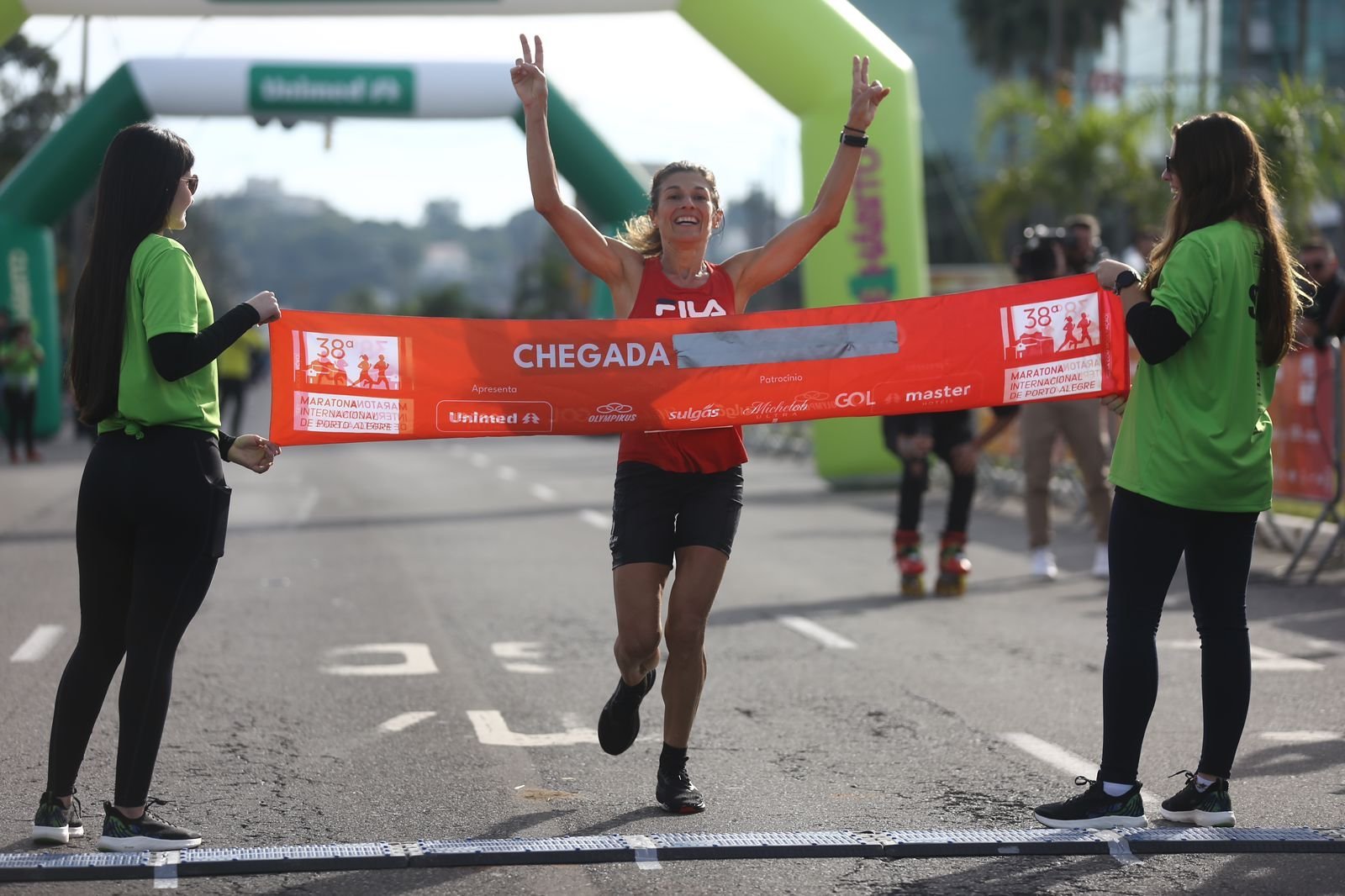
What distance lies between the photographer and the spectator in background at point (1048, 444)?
11.1 meters

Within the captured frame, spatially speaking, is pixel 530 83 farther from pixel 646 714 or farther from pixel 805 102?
pixel 805 102

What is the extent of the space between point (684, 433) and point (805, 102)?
10757 mm

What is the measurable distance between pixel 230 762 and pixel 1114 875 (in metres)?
3.16

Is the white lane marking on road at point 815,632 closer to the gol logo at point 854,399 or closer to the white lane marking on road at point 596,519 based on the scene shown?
the gol logo at point 854,399

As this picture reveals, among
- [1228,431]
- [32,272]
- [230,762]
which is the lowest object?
[230,762]

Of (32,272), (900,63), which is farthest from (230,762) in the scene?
(32,272)

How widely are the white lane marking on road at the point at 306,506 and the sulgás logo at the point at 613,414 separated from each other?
37.1 feet

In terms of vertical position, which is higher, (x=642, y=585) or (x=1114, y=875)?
(x=642, y=585)

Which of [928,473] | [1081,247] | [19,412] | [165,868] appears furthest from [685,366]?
[19,412]

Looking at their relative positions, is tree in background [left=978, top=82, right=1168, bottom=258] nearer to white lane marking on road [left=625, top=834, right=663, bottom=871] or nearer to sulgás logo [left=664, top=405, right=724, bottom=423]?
sulgás logo [left=664, top=405, right=724, bottom=423]

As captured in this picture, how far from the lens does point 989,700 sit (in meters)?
7.74

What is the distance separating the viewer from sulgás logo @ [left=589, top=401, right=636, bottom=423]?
5820mm

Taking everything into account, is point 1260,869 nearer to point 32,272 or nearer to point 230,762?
point 230,762

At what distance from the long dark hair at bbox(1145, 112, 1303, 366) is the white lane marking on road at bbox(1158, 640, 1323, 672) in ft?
12.0
